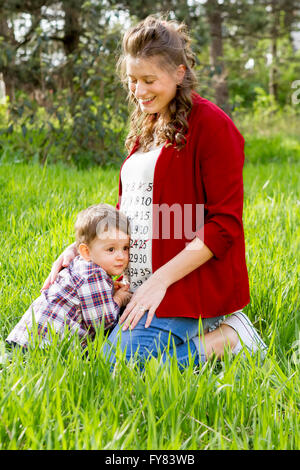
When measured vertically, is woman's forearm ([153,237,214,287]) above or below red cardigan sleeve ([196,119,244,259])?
below

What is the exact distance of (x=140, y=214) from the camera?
81.7 inches

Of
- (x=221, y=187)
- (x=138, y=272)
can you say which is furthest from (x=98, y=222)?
(x=221, y=187)

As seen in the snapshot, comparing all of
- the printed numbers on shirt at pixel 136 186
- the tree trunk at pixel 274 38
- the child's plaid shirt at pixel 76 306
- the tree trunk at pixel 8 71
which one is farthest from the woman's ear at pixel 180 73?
the tree trunk at pixel 274 38

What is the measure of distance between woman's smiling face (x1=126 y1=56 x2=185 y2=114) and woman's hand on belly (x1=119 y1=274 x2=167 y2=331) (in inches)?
27.1

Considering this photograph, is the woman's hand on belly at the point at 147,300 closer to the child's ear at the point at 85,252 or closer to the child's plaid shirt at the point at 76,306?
the child's plaid shirt at the point at 76,306

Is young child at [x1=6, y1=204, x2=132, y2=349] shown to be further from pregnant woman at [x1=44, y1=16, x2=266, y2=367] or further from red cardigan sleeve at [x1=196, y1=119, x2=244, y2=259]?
red cardigan sleeve at [x1=196, y1=119, x2=244, y2=259]

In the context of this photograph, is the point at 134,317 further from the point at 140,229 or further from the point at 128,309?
the point at 140,229

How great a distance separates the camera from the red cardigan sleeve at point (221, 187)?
188 centimetres

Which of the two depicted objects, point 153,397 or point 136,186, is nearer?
point 153,397

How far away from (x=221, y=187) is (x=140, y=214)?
0.37 meters

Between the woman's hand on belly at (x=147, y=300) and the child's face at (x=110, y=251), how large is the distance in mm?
224

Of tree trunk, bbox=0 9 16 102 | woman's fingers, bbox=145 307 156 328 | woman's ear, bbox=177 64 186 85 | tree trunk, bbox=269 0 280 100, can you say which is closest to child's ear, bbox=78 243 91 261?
woman's fingers, bbox=145 307 156 328

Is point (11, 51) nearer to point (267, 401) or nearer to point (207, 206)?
point (207, 206)

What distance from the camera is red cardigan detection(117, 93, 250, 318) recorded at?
6.18ft
